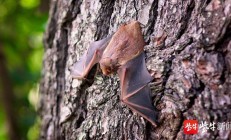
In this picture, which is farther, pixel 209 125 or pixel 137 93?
pixel 137 93

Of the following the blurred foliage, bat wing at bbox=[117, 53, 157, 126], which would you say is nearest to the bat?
bat wing at bbox=[117, 53, 157, 126]

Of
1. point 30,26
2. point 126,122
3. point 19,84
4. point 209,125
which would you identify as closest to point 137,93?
point 126,122

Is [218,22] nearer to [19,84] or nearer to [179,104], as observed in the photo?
[179,104]

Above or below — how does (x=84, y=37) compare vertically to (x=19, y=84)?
above

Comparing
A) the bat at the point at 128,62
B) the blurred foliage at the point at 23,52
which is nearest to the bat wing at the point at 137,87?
the bat at the point at 128,62

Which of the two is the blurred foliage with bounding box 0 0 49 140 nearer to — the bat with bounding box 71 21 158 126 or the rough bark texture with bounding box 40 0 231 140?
the rough bark texture with bounding box 40 0 231 140

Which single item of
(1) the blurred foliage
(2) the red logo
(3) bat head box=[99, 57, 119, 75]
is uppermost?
(3) bat head box=[99, 57, 119, 75]

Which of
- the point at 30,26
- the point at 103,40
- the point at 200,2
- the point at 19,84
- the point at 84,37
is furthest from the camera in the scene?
the point at 19,84
